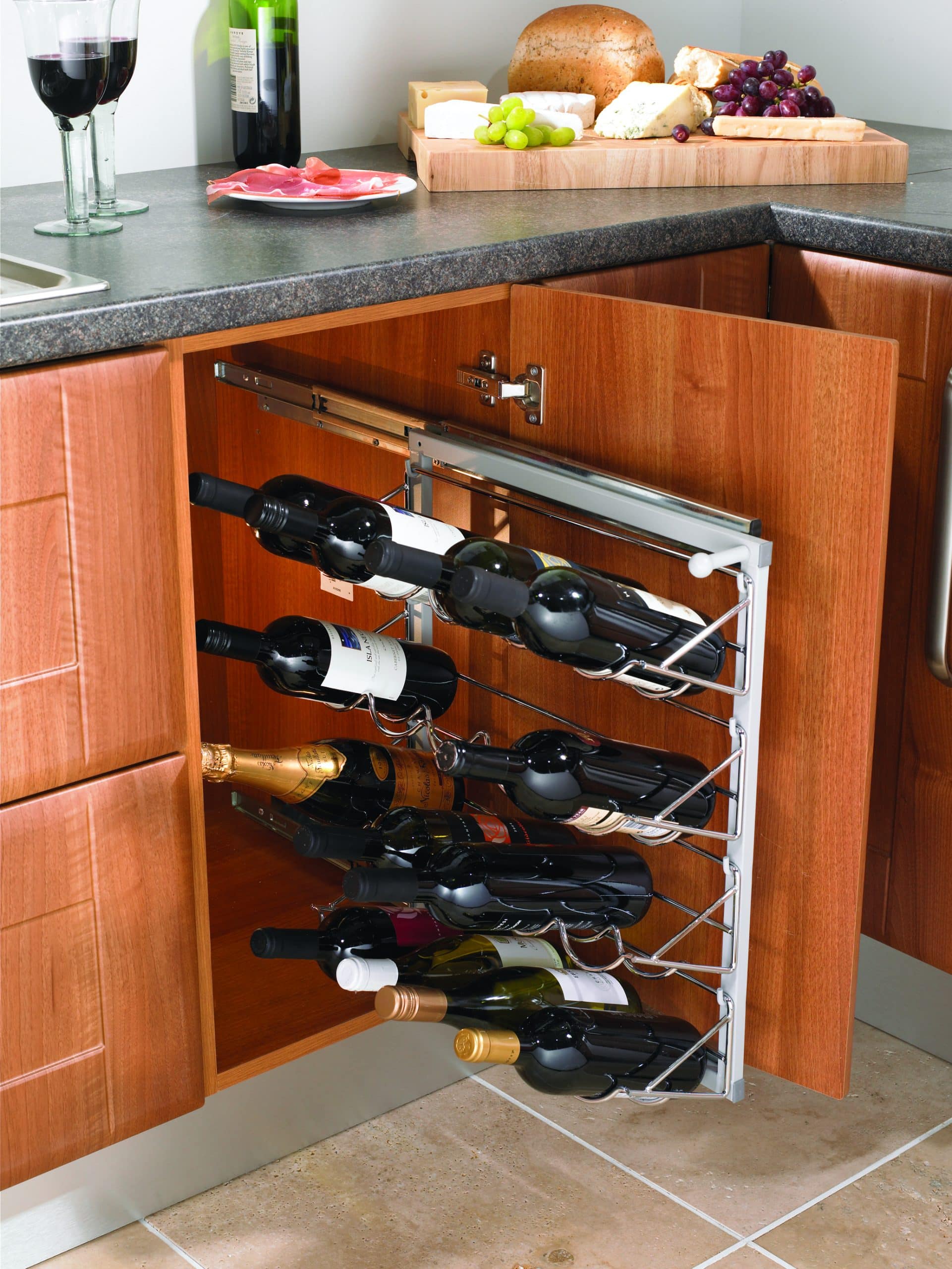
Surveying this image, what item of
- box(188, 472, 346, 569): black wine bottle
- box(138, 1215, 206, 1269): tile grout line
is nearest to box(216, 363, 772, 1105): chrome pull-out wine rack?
box(188, 472, 346, 569): black wine bottle

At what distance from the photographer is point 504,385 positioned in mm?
1325

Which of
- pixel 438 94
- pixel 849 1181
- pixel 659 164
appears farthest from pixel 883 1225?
pixel 438 94

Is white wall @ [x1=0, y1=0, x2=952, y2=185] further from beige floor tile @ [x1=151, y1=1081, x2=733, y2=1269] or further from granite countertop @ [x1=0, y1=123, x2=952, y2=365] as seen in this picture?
beige floor tile @ [x1=151, y1=1081, x2=733, y2=1269]

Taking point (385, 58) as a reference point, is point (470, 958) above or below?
below

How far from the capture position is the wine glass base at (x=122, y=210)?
1.43m

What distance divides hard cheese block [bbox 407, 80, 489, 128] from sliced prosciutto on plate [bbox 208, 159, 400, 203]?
238mm

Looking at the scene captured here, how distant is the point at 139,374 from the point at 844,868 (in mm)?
679

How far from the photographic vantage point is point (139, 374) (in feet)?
3.53

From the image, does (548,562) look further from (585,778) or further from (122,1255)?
(122,1255)

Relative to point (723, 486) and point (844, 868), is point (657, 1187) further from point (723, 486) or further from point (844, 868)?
point (723, 486)

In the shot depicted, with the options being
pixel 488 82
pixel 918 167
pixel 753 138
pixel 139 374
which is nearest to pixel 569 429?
pixel 139 374

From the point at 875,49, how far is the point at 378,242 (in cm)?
115

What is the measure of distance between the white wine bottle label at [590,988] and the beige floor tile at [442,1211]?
0.28 meters

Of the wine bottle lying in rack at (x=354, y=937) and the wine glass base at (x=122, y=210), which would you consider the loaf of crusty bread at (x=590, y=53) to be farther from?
the wine bottle lying in rack at (x=354, y=937)
